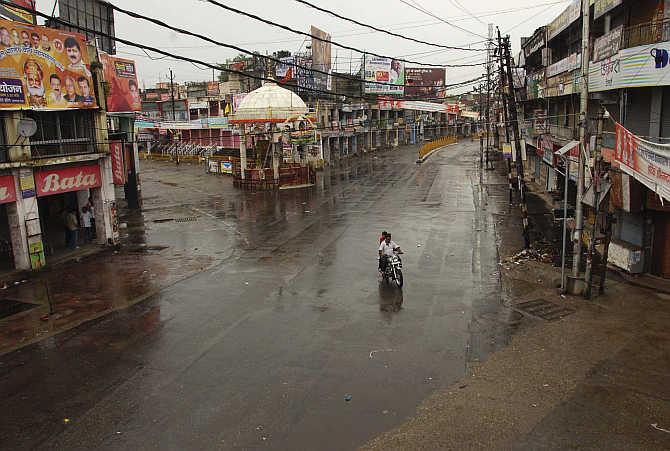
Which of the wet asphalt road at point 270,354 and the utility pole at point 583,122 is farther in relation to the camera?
the utility pole at point 583,122

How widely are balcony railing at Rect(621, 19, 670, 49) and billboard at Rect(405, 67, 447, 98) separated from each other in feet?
315

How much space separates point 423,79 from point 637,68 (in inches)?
4263

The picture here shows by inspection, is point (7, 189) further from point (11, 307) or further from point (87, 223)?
point (87, 223)

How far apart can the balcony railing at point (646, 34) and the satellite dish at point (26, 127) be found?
60.6 feet

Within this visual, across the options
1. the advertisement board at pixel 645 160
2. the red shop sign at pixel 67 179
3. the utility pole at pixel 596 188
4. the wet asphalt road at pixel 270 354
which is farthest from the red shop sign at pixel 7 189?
the advertisement board at pixel 645 160

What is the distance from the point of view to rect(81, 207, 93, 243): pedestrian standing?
2230 centimetres

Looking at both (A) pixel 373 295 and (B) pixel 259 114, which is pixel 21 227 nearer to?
(A) pixel 373 295

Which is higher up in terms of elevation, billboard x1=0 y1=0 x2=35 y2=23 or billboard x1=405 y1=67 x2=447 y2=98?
billboard x1=405 y1=67 x2=447 y2=98

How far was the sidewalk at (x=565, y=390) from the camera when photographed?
786 centimetres

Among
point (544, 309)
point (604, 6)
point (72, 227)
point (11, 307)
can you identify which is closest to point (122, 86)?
point (72, 227)

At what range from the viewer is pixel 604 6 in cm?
1948

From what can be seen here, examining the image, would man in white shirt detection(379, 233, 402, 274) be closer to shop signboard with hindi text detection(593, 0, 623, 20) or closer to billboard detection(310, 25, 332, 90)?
shop signboard with hindi text detection(593, 0, 623, 20)

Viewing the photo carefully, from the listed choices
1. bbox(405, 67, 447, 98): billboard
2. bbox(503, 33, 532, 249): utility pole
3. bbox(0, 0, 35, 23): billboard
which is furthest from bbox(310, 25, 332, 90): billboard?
bbox(405, 67, 447, 98): billboard

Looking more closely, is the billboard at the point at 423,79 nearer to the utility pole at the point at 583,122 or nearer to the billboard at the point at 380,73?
the billboard at the point at 380,73
